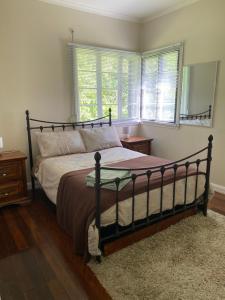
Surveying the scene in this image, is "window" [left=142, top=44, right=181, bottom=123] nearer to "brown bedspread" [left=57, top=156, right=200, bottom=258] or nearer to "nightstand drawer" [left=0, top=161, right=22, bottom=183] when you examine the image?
"brown bedspread" [left=57, top=156, right=200, bottom=258]

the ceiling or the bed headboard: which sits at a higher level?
the ceiling

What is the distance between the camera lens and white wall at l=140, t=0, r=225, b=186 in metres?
3.18

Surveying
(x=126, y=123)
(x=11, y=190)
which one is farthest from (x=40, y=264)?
(x=126, y=123)

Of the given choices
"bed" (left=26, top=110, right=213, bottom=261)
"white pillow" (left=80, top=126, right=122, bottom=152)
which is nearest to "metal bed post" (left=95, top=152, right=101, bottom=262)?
"bed" (left=26, top=110, right=213, bottom=261)

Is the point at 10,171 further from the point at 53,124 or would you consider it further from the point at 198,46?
the point at 198,46

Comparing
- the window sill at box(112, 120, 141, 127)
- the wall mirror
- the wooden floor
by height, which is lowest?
the wooden floor

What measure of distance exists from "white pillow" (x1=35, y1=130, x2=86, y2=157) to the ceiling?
1.93 meters

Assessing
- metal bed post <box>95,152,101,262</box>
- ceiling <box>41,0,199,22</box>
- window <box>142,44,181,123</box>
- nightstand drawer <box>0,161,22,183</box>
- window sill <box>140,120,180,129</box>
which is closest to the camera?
metal bed post <box>95,152,101,262</box>

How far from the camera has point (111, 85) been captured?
4027 mm

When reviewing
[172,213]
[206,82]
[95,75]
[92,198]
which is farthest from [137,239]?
[95,75]

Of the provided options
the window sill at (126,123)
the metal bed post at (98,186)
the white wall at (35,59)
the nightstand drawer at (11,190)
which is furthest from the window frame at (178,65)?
the nightstand drawer at (11,190)

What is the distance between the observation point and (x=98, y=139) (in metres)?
3.50

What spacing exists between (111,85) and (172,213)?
2472mm

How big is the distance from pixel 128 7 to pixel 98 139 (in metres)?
2.18
